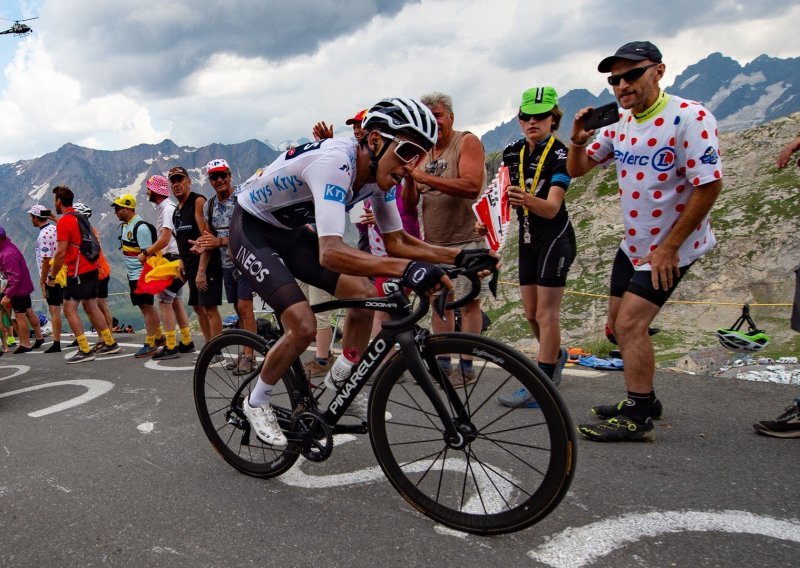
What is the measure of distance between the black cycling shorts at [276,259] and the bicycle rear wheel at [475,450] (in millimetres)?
785

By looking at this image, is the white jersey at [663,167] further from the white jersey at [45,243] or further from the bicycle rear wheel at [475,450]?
the white jersey at [45,243]

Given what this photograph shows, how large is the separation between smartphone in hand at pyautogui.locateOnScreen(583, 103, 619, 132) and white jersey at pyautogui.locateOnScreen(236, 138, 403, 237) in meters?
1.38

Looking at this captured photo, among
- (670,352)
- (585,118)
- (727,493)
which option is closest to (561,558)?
(727,493)

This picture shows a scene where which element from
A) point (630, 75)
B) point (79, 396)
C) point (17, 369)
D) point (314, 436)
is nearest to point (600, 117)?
point (630, 75)

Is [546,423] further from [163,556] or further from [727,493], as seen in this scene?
[163,556]

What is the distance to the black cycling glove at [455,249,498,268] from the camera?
2328 mm

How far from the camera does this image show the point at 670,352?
325 inches

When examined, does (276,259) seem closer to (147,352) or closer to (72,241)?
(147,352)

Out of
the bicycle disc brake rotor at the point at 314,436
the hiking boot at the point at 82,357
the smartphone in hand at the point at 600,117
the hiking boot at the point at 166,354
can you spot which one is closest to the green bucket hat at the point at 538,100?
the smartphone in hand at the point at 600,117

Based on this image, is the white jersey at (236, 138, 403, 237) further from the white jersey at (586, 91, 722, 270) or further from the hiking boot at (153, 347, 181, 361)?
the hiking boot at (153, 347, 181, 361)

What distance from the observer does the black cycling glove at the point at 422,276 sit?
7.58ft

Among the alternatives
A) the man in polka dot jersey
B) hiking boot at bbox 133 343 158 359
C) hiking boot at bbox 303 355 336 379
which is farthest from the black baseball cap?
hiking boot at bbox 133 343 158 359

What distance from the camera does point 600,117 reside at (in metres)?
3.33

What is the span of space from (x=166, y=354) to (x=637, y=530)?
6.92m
